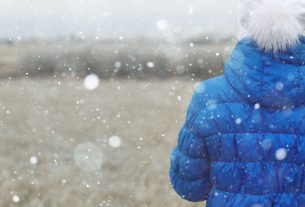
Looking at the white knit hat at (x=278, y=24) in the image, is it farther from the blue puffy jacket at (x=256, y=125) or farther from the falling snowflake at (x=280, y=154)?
the falling snowflake at (x=280, y=154)

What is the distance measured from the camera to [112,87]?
1231 centimetres

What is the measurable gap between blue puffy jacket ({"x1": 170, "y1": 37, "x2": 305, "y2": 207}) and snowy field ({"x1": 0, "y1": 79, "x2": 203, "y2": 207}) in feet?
8.95

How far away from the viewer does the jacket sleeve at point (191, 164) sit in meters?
2.19

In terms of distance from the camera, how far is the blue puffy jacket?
209cm

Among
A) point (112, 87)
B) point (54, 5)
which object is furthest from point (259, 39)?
point (54, 5)

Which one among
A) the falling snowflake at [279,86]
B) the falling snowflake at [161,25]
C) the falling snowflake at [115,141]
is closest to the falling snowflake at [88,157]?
the falling snowflake at [115,141]

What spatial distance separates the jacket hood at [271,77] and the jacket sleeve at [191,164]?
18 cm

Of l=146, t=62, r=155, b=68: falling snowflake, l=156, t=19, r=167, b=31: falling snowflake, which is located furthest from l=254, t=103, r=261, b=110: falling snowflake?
l=156, t=19, r=167, b=31: falling snowflake

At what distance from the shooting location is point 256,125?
6.92 ft

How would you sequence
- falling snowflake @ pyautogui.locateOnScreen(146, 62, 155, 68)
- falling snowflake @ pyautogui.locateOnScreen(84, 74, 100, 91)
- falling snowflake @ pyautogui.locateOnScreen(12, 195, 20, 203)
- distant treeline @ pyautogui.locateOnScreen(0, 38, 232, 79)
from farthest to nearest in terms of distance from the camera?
falling snowflake @ pyautogui.locateOnScreen(146, 62, 155, 68) < distant treeline @ pyautogui.locateOnScreen(0, 38, 232, 79) < falling snowflake @ pyautogui.locateOnScreen(84, 74, 100, 91) < falling snowflake @ pyautogui.locateOnScreen(12, 195, 20, 203)

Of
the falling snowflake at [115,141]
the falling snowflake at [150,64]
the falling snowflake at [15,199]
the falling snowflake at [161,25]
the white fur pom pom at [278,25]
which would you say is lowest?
the falling snowflake at [115,141]

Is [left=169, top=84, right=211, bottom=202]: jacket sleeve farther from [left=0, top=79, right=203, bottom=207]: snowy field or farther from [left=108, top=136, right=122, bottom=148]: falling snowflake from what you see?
[left=108, top=136, right=122, bottom=148]: falling snowflake

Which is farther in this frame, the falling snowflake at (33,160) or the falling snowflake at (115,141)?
the falling snowflake at (115,141)

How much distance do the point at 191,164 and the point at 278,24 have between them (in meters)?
0.60
